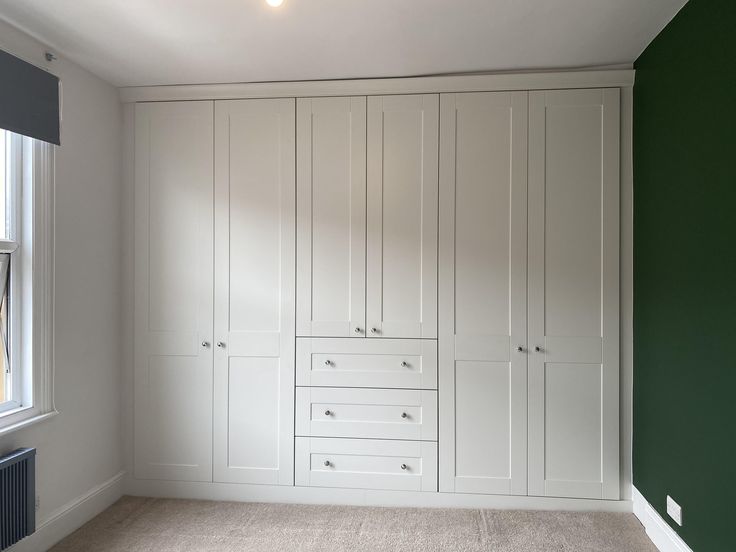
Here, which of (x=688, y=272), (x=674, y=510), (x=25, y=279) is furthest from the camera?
(x=25, y=279)

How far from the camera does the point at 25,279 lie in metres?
2.42

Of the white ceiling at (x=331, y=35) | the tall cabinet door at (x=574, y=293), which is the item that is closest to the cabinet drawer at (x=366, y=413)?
the tall cabinet door at (x=574, y=293)

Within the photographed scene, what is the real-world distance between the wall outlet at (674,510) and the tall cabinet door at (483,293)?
29.2 inches

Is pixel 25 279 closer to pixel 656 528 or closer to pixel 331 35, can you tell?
pixel 331 35

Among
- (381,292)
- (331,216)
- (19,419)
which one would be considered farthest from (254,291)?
(19,419)

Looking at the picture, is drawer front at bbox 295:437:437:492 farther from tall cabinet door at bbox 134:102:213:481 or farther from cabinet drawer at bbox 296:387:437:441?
tall cabinet door at bbox 134:102:213:481

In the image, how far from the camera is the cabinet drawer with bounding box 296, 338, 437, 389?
116 inches

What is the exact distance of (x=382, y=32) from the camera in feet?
7.91

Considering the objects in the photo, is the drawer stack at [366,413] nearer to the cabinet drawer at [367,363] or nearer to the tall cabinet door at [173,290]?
the cabinet drawer at [367,363]

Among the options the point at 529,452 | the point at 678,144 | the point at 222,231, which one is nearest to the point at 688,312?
the point at 678,144

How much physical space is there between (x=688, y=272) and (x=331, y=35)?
2.04 metres

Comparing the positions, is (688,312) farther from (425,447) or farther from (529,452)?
(425,447)

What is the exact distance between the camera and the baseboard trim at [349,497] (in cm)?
286

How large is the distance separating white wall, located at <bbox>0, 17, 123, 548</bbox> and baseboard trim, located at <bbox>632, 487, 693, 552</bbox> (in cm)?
312
